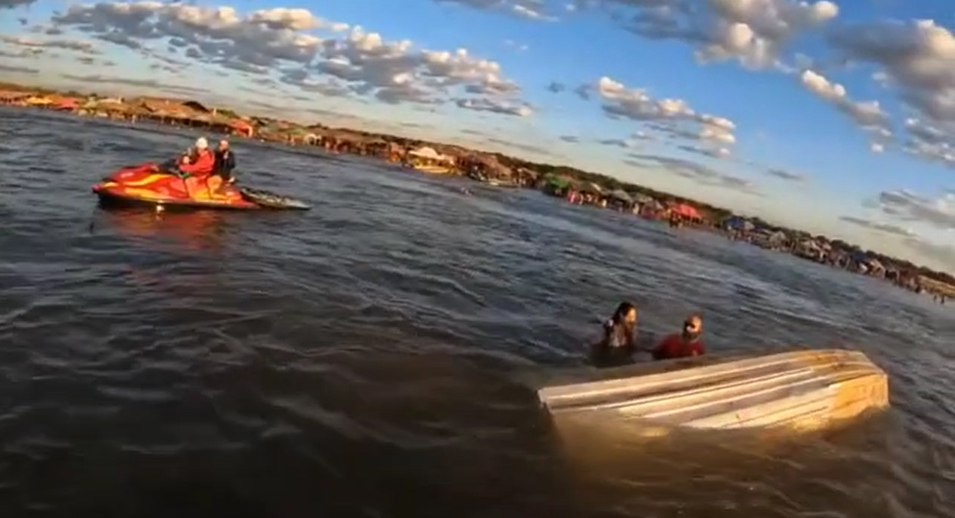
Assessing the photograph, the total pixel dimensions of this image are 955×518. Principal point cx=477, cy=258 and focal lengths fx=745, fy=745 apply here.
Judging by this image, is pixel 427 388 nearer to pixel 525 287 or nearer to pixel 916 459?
pixel 916 459

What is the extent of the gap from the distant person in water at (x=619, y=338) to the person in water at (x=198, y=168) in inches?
591

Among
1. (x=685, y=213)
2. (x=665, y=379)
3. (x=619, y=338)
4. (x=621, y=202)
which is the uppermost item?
(x=685, y=213)

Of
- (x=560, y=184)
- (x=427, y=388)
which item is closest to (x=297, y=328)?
(x=427, y=388)

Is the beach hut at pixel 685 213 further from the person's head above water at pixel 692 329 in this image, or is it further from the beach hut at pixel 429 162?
the person's head above water at pixel 692 329

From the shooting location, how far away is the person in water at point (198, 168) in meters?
23.8

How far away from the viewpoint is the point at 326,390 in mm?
10391

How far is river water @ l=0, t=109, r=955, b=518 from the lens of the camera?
7.79 meters

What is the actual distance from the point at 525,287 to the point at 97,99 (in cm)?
7645

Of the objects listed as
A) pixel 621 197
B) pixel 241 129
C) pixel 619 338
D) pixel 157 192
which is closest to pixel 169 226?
pixel 157 192

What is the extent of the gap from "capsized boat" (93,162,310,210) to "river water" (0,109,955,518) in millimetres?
602

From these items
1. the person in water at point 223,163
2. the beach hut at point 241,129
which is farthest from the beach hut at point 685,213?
the person in water at point 223,163

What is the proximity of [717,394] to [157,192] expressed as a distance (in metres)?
18.2

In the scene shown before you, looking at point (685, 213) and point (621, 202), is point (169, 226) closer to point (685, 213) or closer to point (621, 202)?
point (621, 202)

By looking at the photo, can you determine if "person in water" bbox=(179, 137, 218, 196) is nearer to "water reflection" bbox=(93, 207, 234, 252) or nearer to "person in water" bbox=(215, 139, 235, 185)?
"person in water" bbox=(215, 139, 235, 185)
